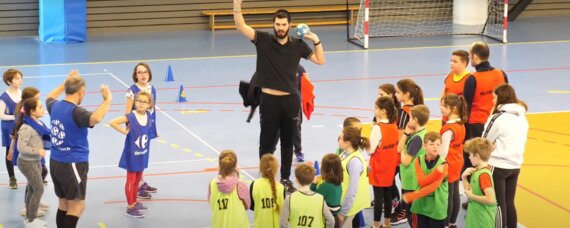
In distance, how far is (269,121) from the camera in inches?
413

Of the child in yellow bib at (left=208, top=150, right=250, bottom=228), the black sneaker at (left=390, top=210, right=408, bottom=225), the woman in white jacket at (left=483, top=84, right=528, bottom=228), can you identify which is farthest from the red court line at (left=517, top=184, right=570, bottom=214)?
the child in yellow bib at (left=208, top=150, right=250, bottom=228)

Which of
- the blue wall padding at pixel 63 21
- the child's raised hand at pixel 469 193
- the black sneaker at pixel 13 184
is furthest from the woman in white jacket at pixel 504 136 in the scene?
the blue wall padding at pixel 63 21

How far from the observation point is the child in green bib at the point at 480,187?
8344 millimetres

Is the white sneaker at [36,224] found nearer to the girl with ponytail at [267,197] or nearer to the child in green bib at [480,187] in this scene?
the girl with ponytail at [267,197]

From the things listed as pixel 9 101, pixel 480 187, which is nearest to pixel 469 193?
pixel 480 187

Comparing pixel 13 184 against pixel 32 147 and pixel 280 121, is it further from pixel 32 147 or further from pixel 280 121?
pixel 280 121

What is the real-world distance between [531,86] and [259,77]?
354 inches

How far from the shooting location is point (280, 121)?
34.7 feet

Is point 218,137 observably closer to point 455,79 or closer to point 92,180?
point 92,180

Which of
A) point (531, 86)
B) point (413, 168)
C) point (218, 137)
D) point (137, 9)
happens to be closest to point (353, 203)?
point (413, 168)

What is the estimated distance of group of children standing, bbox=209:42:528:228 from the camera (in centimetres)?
809

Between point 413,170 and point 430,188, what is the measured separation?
1.08 ft

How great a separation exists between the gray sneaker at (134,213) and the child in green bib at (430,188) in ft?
10.4

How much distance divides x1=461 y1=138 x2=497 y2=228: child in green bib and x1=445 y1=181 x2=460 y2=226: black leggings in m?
0.82
